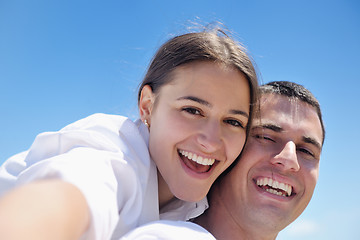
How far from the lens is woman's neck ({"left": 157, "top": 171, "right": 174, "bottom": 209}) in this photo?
85.7 inches

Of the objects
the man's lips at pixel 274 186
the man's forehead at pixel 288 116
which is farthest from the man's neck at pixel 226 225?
the man's forehead at pixel 288 116

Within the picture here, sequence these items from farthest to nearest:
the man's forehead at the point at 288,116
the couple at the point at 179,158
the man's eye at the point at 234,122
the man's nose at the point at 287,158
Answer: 1. the man's forehead at the point at 288,116
2. the man's nose at the point at 287,158
3. the man's eye at the point at 234,122
4. the couple at the point at 179,158

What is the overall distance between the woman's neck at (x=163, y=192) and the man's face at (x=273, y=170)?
26.9 inches

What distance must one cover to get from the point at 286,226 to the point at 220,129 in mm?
1328

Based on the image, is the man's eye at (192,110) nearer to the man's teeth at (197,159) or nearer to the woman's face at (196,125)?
the woman's face at (196,125)

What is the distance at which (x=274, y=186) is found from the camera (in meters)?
2.67

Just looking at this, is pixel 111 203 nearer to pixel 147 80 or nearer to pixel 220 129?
pixel 220 129

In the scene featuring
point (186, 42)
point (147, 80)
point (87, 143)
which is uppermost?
point (186, 42)

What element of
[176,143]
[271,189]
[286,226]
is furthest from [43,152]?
[286,226]

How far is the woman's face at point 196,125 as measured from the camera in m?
2.02

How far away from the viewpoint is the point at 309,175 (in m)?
2.83

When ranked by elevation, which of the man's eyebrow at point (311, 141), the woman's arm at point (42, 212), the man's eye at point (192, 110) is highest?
the man's eyebrow at point (311, 141)

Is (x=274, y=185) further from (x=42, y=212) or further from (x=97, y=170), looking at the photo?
(x=42, y=212)

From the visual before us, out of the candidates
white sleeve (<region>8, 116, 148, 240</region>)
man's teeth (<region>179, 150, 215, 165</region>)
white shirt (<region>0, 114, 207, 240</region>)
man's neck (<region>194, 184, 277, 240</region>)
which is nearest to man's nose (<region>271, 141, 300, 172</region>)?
man's neck (<region>194, 184, 277, 240</region>)
